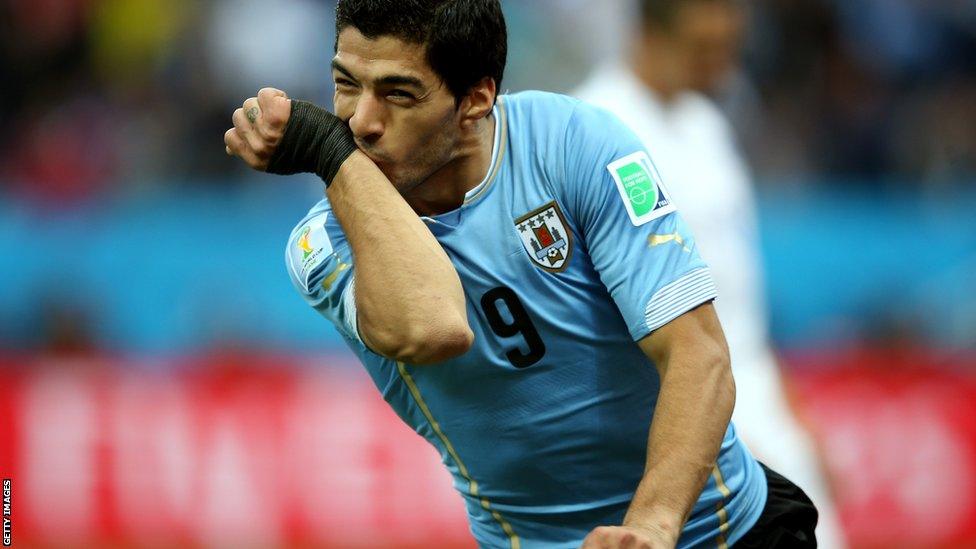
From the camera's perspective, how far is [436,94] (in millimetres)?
3418

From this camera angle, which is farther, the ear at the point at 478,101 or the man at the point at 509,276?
the ear at the point at 478,101

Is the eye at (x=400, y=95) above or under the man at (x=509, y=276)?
above

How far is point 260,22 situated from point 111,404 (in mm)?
3137

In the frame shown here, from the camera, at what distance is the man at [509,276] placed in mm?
3225

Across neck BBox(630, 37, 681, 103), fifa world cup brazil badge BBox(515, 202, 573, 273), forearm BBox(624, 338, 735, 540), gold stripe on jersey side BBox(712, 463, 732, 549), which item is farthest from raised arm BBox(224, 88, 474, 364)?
neck BBox(630, 37, 681, 103)

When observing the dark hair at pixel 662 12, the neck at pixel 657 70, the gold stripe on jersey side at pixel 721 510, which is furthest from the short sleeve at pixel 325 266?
the dark hair at pixel 662 12

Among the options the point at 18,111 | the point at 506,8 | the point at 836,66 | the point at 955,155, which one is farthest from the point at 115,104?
the point at 955,155

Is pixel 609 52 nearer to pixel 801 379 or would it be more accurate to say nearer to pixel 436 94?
pixel 801 379

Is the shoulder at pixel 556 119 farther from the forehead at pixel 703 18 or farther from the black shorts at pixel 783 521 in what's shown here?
the forehead at pixel 703 18

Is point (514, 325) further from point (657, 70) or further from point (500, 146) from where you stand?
point (657, 70)

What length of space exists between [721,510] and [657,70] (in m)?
2.62

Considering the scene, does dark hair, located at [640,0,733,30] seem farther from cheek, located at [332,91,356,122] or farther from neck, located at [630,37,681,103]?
cheek, located at [332,91,356,122]

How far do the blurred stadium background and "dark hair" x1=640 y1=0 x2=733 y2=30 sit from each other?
1.91m

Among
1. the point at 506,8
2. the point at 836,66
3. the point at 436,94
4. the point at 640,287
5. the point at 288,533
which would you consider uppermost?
the point at 506,8
